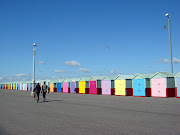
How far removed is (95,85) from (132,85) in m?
8.57

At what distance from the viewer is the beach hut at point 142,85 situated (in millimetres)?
26516

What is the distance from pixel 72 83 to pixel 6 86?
231ft

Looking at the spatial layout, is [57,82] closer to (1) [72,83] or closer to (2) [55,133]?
(1) [72,83]

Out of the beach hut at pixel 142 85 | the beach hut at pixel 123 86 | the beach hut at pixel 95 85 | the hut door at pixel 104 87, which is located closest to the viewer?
the beach hut at pixel 142 85

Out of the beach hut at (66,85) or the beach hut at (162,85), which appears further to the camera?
the beach hut at (66,85)

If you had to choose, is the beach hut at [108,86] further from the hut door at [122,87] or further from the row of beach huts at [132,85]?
the hut door at [122,87]

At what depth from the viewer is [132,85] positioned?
28.5 meters

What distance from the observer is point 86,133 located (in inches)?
246

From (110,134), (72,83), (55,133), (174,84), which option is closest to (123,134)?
(110,134)

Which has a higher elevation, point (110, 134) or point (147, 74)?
point (147, 74)

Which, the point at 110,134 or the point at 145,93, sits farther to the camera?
the point at 145,93

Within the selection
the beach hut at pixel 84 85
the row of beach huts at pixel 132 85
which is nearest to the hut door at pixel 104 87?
the row of beach huts at pixel 132 85

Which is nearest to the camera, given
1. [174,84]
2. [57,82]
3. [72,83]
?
[174,84]

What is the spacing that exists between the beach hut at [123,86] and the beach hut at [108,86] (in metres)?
1.40
